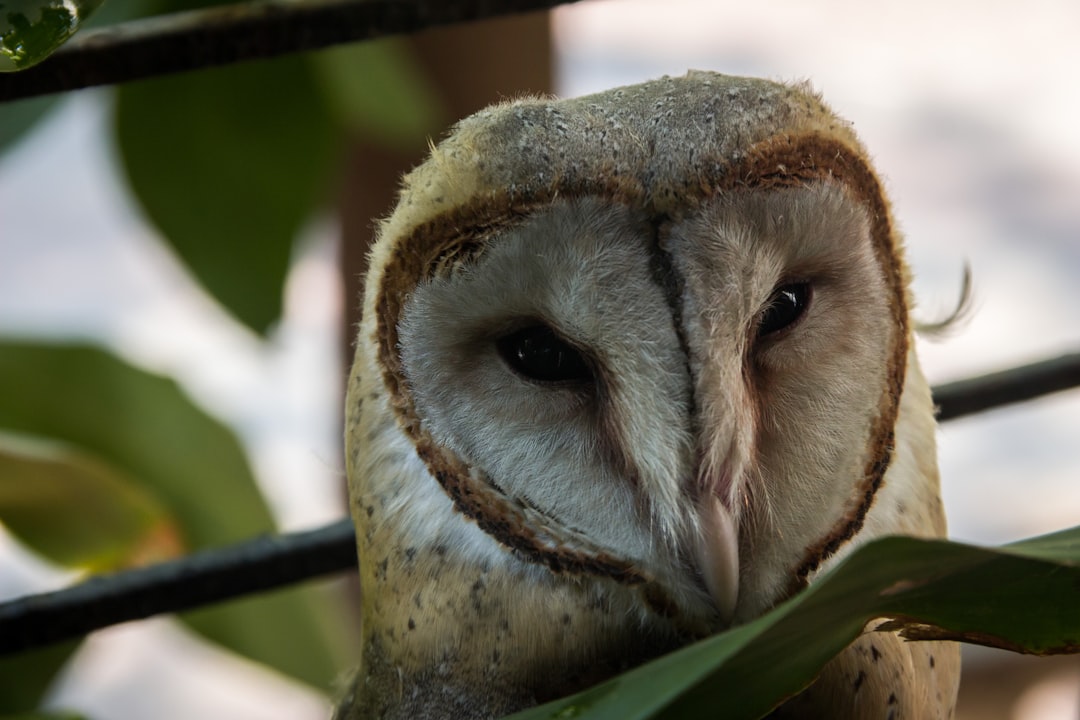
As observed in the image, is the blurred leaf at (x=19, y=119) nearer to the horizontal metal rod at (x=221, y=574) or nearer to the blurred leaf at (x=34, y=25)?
the horizontal metal rod at (x=221, y=574)

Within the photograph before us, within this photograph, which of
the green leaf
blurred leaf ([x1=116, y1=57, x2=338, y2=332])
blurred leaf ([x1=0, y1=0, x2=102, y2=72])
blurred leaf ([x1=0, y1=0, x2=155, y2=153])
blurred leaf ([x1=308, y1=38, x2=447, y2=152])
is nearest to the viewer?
the green leaf

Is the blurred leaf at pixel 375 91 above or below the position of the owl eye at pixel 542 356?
below

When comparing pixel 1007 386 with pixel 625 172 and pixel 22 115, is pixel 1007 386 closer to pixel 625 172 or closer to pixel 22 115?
pixel 625 172

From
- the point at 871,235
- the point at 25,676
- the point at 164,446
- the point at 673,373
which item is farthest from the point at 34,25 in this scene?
the point at 164,446

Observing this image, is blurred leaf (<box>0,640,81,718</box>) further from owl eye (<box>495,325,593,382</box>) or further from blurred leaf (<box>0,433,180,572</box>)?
owl eye (<box>495,325,593,382</box>)

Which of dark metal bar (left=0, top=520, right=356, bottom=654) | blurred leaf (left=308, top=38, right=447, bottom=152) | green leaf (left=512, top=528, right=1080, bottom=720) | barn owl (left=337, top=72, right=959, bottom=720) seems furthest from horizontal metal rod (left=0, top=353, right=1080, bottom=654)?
blurred leaf (left=308, top=38, right=447, bottom=152)

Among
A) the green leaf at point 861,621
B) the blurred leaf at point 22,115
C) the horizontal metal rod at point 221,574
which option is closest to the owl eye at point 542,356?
the green leaf at point 861,621
